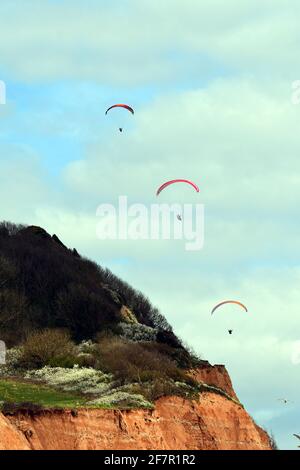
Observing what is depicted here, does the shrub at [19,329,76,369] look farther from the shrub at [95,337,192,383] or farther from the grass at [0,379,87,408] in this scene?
the grass at [0,379,87,408]

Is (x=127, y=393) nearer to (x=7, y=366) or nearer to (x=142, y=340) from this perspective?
(x=7, y=366)

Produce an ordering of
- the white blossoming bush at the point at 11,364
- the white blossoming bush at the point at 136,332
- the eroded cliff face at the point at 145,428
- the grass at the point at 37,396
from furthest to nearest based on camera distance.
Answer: the white blossoming bush at the point at 136,332, the white blossoming bush at the point at 11,364, the grass at the point at 37,396, the eroded cliff face at the point at 145,428

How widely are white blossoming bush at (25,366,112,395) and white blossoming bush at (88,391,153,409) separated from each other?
3.73 meters

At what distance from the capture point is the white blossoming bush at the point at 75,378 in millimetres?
92562

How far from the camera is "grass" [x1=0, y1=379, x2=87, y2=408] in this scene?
274 feet

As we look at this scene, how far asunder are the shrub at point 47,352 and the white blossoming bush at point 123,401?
15.1m

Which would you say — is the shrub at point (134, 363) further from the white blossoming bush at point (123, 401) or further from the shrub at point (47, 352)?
the white blossoming bush at point (123, 401)

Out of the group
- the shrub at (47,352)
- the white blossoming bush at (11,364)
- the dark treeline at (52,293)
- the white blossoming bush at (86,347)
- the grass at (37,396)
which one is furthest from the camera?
the dark treeline at (52,293)

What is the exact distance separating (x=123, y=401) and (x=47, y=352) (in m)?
19.1

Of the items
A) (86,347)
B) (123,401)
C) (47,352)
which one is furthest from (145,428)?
(86,347)

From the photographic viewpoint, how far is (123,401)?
85.6 m

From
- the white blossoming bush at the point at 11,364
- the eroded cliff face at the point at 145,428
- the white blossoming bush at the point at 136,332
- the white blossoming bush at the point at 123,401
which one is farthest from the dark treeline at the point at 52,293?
the white blossoming bush at the point at 123,401

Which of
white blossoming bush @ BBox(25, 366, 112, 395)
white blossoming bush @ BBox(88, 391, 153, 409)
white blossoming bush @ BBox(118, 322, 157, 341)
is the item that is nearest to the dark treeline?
white blossoming bush @ BBox(118, 322, 157, 341)

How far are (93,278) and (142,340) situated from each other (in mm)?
21293
